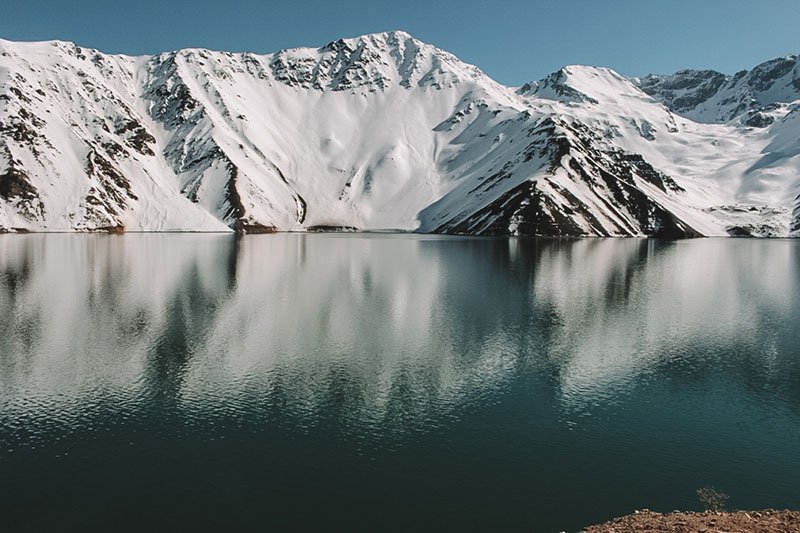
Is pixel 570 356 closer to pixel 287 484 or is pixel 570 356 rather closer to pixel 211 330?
pixel 287 484

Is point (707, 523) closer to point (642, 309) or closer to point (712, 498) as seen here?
Answer: point (712, 498)

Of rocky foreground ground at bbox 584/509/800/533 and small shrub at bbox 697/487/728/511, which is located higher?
rocky foreground ground at bbox 584/509/800/533

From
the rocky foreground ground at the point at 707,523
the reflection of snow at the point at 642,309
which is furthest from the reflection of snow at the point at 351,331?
the rocky foreground ground at the point at 707,523

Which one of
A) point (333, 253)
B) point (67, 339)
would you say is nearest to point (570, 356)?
point (67, 339)

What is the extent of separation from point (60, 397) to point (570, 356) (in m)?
37.5

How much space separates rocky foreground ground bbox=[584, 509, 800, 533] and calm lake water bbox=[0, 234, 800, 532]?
5.34 ft

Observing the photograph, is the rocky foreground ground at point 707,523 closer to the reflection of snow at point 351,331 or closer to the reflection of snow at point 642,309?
the reflection of snow at point 351,331

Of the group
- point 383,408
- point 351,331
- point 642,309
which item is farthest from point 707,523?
point 642,309

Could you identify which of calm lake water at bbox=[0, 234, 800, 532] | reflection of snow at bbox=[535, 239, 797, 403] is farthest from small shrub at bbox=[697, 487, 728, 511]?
reflection of snow at bbox=[535, 239, 797, 403]

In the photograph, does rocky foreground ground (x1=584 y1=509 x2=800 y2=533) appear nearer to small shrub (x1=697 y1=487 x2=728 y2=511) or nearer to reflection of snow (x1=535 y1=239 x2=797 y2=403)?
small shrub (x1=697 y1=487 x2=728 y2=511)

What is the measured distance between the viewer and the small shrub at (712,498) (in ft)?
75.8

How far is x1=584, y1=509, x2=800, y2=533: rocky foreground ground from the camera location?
19500 mm

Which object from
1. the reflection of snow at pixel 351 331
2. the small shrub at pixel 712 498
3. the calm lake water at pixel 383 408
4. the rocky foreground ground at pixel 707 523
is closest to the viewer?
the rocky foreground ground at pixel 707 523

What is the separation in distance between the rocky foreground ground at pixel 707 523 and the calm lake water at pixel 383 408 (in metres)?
1.63
